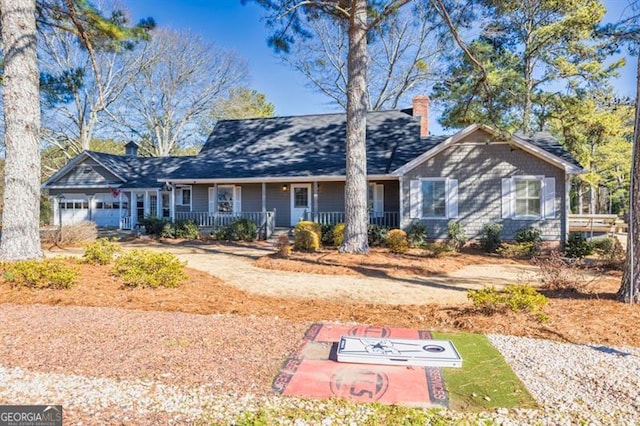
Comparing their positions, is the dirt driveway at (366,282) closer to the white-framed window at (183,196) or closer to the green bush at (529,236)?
the green bush at (529,236)

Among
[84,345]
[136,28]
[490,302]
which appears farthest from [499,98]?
[84,345]

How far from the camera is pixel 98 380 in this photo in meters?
3.27

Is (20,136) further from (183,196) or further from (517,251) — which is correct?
(517,251)

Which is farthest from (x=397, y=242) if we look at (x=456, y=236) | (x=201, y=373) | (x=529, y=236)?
(x=201, y=373)

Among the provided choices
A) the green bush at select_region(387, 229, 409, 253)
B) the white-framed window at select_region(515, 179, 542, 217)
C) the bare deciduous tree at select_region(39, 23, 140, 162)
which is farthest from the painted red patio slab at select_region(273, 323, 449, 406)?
the bare deciduous tree at select_region(39, 23, 140, 162)

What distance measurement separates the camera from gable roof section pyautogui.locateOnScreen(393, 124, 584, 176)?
13.4 meters

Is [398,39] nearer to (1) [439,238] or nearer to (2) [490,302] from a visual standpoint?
(1) [439,238]

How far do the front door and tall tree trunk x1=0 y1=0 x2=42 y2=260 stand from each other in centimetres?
1116

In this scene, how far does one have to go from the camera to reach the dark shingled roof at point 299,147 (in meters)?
17.3

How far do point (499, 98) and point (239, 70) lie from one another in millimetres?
27091

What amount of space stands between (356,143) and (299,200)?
735 cm

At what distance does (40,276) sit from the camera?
6.41m

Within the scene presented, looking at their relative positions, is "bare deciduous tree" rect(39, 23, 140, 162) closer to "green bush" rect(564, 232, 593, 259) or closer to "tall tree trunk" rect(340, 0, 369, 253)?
"tall tree trunk" rect(340, 0, 369, 253)

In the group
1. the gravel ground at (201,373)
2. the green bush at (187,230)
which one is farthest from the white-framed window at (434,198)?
the gravel ground at (201,373)
